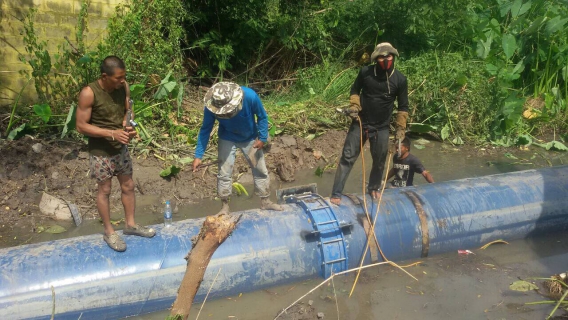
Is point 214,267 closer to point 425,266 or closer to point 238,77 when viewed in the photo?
point 425,266

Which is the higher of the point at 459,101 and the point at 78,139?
the point at 459,101

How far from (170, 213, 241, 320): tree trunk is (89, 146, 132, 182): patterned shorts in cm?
224

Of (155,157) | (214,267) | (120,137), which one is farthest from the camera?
(155,157)

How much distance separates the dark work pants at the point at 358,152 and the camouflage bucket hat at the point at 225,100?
1314mm

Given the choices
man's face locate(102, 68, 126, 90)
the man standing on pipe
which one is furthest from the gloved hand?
man's face locate(102, 68, 126, 90)

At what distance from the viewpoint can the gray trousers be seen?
16.7 feet

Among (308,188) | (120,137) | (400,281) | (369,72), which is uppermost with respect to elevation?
(369,72)

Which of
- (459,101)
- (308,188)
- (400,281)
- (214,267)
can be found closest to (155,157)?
(308,188)

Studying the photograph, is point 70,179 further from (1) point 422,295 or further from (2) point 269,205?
(1) point 422,295

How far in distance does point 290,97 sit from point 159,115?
2743 millimetres

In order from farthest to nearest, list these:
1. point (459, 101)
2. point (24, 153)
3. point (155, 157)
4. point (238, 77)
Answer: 1. point (238, 77)
2. point (459, 101)
3. point (155, 157)
4. point (24, 153)

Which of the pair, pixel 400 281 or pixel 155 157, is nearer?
pixel 400 281

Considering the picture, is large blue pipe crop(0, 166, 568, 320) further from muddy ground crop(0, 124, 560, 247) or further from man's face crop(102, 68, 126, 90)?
muddy ground crop(0, 124, 560, 247)

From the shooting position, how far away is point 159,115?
7.88m
